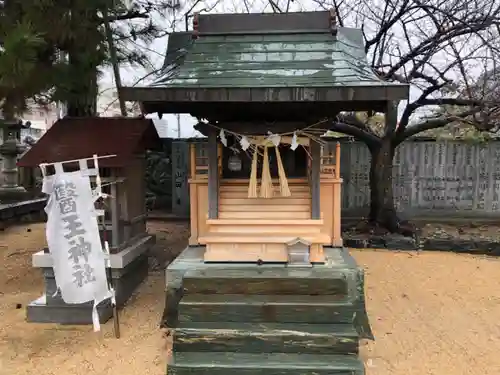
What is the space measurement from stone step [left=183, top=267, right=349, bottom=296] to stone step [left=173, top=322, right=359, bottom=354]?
36 cm

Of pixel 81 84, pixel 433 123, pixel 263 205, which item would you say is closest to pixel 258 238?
pixel 263 205

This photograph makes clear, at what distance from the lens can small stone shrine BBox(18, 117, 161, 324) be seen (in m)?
5.31

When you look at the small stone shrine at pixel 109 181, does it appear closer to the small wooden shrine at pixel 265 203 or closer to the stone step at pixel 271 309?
the small wooden shrine at pixel 265 203

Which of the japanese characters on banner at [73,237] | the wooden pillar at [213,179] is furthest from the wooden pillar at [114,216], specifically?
the wooden pillar at [213,179]

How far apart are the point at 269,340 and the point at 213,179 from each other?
73.4 inches

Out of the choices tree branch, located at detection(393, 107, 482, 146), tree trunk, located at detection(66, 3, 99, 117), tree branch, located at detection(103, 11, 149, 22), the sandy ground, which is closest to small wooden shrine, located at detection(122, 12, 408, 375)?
the sandy ground

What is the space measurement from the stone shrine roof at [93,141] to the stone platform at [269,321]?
1960mm

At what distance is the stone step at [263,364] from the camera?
3.86 metres

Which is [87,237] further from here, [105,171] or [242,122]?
[242,122]

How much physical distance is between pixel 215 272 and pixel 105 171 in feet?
7.31

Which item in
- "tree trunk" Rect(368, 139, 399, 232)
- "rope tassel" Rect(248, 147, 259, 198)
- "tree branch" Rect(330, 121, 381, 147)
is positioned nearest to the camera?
"rope tassel" Rect(248, 147, 259, 198)

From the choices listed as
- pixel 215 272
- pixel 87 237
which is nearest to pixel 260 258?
pixel 215 272

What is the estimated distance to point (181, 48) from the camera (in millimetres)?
5777

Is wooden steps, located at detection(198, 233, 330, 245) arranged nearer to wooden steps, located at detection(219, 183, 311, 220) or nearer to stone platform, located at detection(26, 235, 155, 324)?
wooden steps, located at detection(219, 183, 311, 220)
